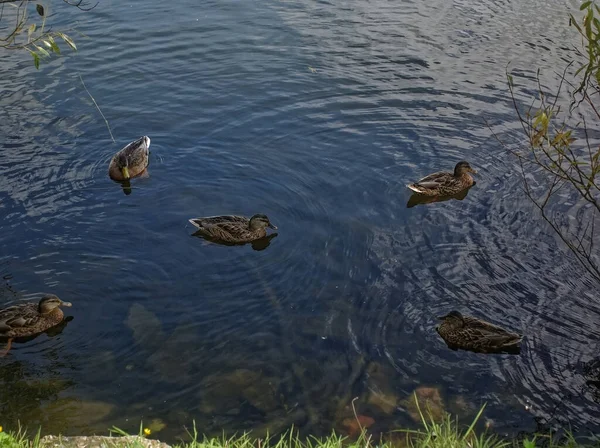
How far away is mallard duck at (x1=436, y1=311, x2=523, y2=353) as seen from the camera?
28.2 ft

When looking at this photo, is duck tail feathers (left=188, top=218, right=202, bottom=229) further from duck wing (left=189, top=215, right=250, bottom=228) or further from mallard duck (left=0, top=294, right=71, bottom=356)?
mallard duck (left=0, top=294, right=71, bottom=356)

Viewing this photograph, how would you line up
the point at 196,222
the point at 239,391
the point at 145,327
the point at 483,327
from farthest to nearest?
1. the point at 196,222
2. the point at 145,327
3. the point at 483,327
4. the point at 239,391

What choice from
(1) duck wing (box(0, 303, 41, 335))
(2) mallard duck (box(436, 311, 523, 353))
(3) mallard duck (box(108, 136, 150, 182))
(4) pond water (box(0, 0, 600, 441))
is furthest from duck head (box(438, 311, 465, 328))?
(3) mallard duck (box(108, 136, 150, 182))

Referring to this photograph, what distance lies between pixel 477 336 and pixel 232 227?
3.74 m

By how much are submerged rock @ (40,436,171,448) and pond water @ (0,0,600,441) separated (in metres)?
1.05

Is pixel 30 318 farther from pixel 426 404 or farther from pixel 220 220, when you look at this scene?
pixel 426 404

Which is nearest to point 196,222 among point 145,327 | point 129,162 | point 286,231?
point 286,231

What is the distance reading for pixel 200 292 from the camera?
31.9ft

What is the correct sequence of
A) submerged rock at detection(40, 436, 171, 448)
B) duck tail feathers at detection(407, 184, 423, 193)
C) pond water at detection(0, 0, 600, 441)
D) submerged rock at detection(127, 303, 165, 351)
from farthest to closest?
duck tail feathers at detection(407, 184, 423, 193)
submerged rock at detection(127, 303, 165, 351)
pond water at detection(0, 0, 600, 441)
submerged rock at detection(40, 436, 171, 448)

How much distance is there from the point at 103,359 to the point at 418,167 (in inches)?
230

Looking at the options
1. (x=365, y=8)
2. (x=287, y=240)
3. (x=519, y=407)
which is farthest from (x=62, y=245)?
(x=365, y=8)

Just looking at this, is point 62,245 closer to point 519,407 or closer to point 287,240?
point 287,240

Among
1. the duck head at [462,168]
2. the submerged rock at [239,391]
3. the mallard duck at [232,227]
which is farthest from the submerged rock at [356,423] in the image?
the duck head at [462,168]

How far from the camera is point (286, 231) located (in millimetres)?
10961
